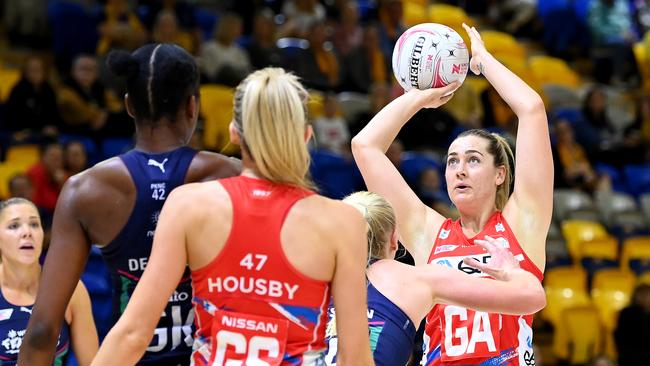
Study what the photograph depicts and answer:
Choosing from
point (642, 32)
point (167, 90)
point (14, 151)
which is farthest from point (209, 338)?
point (642, 32)

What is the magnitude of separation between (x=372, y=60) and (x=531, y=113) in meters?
8.97

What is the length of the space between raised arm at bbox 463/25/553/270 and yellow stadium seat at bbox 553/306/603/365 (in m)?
5.94

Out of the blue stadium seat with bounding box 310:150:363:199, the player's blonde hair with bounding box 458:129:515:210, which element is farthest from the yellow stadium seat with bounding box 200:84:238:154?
the player's blonde hair with bounding box 458:129:515:210

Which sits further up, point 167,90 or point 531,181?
point 167,90

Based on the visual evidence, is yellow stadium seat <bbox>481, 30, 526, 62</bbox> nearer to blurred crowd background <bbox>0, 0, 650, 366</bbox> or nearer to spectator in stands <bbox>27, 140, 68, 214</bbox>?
blurred crowd background <bbox>0, 0, 650, 366</bbox>

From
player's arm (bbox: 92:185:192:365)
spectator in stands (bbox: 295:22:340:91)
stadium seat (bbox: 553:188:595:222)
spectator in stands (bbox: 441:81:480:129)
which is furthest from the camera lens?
spectator in stands (bbox: 441:81:480:129)

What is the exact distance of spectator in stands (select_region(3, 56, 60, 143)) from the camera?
33.7ft

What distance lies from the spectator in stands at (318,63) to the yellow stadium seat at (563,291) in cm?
359

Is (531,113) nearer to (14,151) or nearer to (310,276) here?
(310,276)

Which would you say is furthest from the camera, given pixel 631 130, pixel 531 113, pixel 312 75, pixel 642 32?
pixel 642 32

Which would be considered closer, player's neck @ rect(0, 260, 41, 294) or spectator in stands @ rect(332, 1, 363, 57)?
player's neck @ rect(0, 260, 41, 294)

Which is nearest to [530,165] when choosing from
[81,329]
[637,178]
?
[81,329]

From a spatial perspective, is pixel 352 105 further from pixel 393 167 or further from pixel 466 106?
pixel 393 167

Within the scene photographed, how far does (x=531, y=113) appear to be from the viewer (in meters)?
4.46
